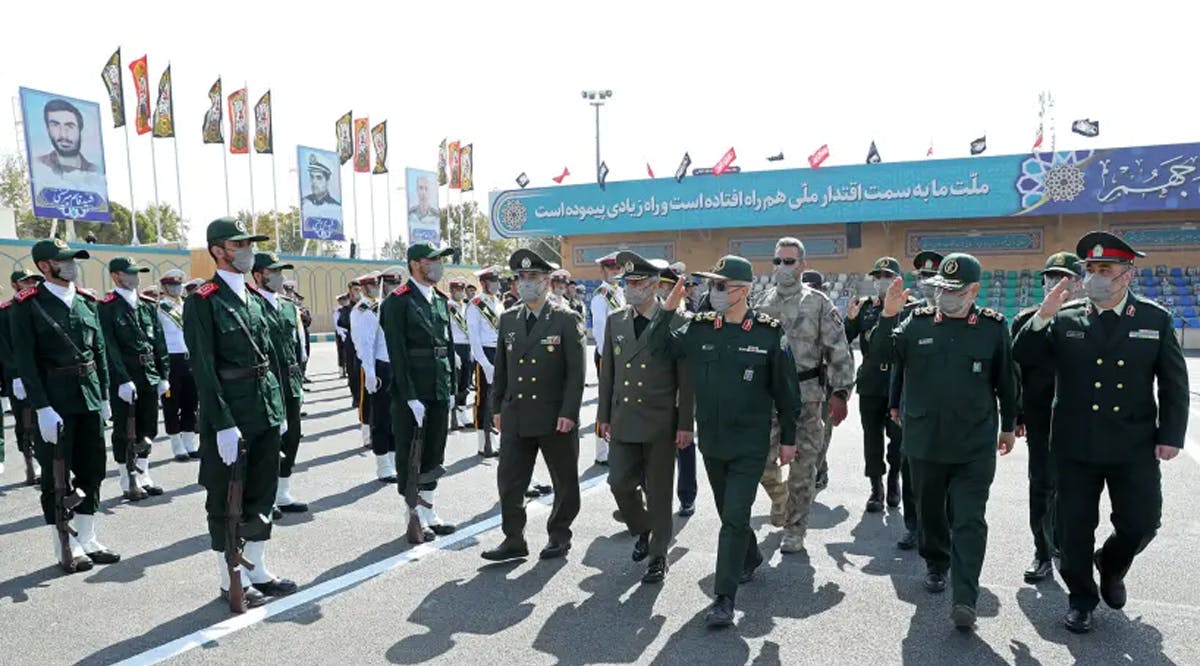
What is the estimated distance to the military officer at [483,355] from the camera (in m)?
9.66

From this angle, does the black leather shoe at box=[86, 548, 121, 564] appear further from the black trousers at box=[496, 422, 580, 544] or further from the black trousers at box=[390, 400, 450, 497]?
the black trousers at box=[496, 422, 580, 544]

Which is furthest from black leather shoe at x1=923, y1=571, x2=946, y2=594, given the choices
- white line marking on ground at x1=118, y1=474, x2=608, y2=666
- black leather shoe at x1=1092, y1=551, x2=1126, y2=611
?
white line marking on ground at x1=118, y1=474, x2=608, y2=666

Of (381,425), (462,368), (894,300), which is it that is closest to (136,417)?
(381,425)

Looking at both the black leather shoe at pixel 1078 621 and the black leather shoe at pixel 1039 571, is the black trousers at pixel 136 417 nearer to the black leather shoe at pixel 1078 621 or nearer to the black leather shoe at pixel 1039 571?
the black leather shoe at pixel 1039 571

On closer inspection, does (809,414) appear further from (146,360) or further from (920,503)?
(146,360)

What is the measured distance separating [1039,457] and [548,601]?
10.7 feet

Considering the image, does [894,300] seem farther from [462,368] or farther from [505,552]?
[462,368]

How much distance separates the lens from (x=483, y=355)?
9.63 m

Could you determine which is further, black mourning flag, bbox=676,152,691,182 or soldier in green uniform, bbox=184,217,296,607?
black mourning flag, bbox=676,152,691,182

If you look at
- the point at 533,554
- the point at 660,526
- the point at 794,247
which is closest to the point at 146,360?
the point at 533,554

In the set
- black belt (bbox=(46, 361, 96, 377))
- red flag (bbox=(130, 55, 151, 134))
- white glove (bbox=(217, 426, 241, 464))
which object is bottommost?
white glove (bbox=(217, 426, 241, 464))

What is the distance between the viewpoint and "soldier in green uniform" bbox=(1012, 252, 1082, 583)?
531 centimetres

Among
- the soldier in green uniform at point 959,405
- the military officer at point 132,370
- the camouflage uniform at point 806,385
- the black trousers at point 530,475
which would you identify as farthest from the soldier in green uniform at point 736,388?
the military officer at point 132,370

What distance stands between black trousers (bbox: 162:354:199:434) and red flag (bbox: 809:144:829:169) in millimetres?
28000
